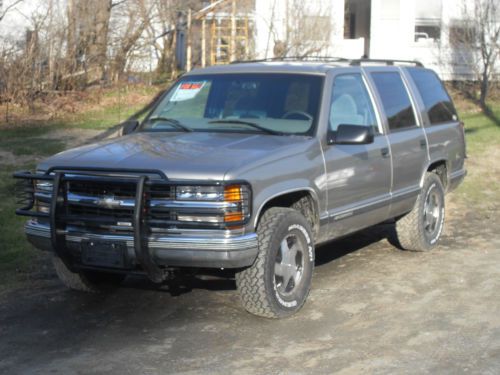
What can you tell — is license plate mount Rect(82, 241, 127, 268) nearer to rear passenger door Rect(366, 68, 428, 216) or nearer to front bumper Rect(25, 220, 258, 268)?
front bumper Rect(25, 220, 258, 268)

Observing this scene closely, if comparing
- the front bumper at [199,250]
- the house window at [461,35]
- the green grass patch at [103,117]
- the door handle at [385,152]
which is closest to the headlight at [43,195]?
the front bumper at [199,250]

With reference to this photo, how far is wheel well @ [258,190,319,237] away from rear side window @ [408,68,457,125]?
7.84 feet

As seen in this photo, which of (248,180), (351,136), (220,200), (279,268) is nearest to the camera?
(220,200)

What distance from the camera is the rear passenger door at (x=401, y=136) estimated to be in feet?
25.2

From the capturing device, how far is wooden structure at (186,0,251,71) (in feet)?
71.8

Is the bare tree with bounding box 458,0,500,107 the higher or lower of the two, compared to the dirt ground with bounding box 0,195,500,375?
higher

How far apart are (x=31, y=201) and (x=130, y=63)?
13.5 meters

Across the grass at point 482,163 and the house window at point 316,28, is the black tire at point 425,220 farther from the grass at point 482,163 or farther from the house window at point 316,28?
the house window at point 316,28

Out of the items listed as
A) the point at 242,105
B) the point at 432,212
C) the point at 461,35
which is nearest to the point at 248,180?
the point at 242,105

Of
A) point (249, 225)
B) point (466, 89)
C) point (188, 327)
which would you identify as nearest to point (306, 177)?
point (249, 225)

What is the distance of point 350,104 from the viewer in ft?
23.9

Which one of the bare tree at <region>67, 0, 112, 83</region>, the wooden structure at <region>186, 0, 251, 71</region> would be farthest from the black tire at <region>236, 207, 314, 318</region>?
the wooden structure at <region>186, 0, 251, 71</region>

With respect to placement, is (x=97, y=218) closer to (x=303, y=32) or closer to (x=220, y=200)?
(x=220, y=200)

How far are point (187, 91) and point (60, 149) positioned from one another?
19.0ft
